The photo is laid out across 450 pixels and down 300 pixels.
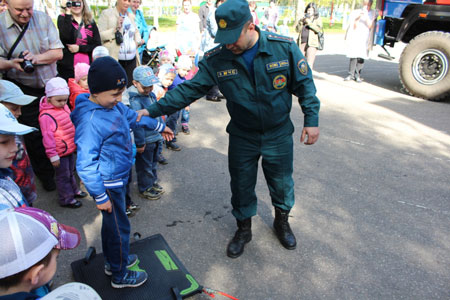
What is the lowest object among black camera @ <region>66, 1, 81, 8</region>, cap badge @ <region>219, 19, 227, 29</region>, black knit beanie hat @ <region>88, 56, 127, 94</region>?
black knit beanie hat @ <region>88, 56, 127, 94</region>

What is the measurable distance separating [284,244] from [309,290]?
1.74ft

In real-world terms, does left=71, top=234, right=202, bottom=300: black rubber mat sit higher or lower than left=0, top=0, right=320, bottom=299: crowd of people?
lower

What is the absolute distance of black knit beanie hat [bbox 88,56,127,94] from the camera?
2.14 metres

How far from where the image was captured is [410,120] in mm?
6246

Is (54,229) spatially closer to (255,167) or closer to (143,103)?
(255,167)

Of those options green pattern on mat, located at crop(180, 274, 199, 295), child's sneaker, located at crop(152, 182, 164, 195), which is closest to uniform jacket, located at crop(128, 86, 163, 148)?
child's sneaker, located at crop(152, 182, 164, 195)

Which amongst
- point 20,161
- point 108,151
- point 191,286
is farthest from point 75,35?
point 191,286

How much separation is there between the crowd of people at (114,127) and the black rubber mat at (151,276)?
7 cm

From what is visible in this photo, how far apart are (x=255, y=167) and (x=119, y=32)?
10.8 feet

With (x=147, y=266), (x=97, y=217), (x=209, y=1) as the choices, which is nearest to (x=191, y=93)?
(x=147, y=266)

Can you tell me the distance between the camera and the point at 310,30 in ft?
27.7

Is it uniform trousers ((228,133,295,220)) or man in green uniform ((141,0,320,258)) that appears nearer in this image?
→ man in green uniform ((141,0,320,258))

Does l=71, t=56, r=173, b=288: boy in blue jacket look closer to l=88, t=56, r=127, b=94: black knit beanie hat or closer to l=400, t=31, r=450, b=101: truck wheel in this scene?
l=88, t=56, r=127, b=94: black knit beanie hat

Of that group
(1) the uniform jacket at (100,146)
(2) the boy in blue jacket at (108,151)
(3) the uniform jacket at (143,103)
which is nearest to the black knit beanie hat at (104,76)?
(2) the boy in blue jacket at (108,151)
